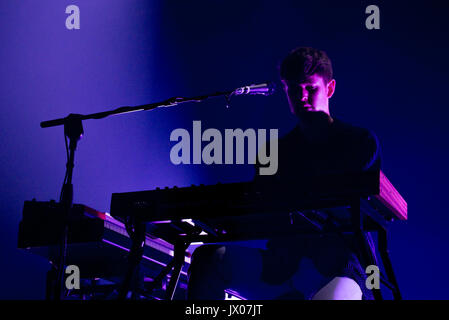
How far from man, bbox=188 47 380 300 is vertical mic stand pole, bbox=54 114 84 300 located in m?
0.51

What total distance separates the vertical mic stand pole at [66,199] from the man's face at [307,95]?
0.97 m

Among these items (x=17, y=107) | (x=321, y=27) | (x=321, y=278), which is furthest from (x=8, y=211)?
(x=321, y=27)

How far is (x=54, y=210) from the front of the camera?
278cm

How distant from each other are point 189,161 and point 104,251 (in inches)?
66.8

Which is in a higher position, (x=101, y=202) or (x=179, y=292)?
(x=101, y=202)

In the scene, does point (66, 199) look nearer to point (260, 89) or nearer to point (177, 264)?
point (177, 264)

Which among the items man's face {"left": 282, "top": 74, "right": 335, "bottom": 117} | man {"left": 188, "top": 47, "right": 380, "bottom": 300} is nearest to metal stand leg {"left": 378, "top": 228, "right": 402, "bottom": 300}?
man {"left": 188, "top": 47, "right": 380, "bottom": 300}

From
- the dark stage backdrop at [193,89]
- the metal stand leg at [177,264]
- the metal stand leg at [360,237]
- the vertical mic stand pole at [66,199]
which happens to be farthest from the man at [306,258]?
the dark stage backdrop at [193,89]

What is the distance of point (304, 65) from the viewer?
2572mm

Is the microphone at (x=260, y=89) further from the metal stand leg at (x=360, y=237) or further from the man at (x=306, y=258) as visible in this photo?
the metal stand leg at (x=360, y=237)

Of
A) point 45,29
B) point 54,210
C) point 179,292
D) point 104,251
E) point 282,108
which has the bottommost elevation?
point 179,292

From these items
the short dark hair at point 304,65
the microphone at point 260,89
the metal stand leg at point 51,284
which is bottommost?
the metal stand leg at point 51,284

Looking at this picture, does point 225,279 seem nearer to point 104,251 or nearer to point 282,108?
point 104,251

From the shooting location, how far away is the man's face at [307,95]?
2.54 metres
